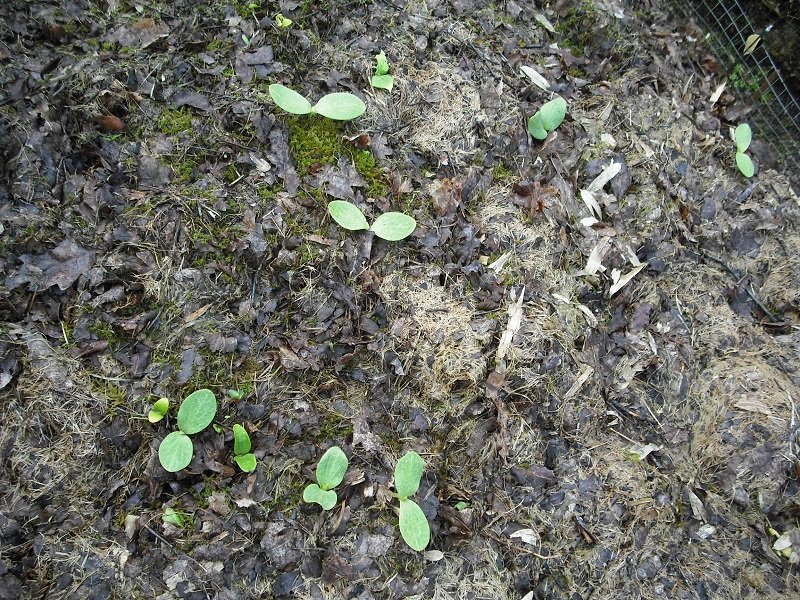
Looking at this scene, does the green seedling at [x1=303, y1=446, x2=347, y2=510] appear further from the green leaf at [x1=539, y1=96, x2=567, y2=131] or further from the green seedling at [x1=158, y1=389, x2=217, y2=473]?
the green leaf at [x1=539, y1=96, x2=567, y2=131]

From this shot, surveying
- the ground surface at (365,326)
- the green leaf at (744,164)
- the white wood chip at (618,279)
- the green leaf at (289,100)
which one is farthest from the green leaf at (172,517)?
the green leaf at (744,164)

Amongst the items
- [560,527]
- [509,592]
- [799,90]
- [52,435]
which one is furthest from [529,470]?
[799,90]

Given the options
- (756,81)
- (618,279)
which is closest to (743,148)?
(756,81)

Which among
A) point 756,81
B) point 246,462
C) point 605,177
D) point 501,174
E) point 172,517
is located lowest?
point 172,517

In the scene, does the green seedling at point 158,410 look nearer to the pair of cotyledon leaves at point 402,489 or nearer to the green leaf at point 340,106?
the pair of cotyledon leaves at point 402,489

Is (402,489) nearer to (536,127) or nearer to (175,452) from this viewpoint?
(175,452)

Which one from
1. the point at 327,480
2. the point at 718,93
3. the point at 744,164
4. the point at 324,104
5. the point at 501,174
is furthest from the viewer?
the point at 718,93
